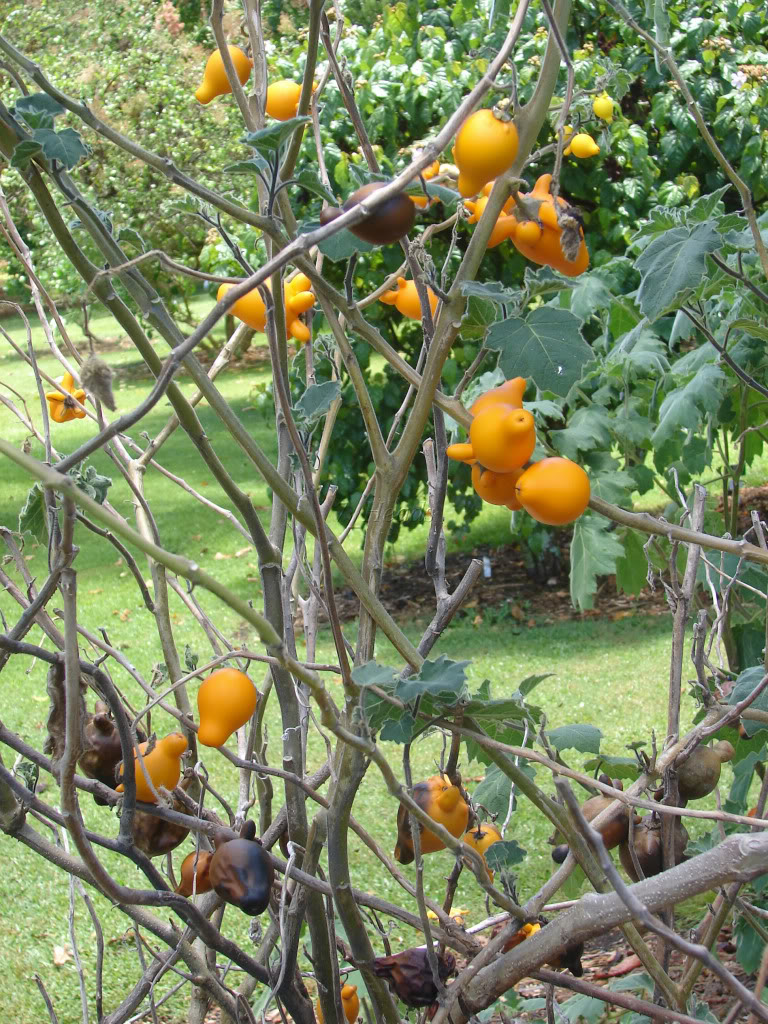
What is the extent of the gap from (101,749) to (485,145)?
71 cm

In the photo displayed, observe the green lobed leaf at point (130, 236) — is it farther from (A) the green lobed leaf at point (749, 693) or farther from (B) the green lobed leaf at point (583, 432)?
(B) the green lobed leaf at point (583, 432)

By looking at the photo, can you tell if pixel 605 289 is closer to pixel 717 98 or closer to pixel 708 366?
pixel 708 366

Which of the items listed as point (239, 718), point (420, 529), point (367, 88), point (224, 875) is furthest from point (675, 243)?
point (420, 529)

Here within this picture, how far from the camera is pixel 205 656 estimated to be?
572 cm

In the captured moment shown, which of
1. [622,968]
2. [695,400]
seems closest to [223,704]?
[695,400]

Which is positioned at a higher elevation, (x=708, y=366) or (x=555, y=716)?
(x=708, y=366)

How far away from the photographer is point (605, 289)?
128 inches

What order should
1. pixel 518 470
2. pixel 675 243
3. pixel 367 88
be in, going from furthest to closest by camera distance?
pixel 367 88 → pixel 675 243 → pixel 518 470

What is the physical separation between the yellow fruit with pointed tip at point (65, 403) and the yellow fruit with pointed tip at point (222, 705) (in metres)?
0.61

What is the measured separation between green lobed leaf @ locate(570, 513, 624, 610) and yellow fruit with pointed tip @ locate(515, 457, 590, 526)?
54.3 inches

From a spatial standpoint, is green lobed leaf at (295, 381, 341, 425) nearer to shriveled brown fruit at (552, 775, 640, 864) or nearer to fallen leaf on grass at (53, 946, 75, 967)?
shriveled brown fruit at (552, 775, 640, 864)

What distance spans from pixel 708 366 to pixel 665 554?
1.46ft

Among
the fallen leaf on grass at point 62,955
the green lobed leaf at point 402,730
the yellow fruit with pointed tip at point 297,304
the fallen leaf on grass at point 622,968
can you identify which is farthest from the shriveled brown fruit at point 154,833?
the fallen leaf on grass at point 62,955

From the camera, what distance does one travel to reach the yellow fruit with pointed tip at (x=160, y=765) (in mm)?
1108
